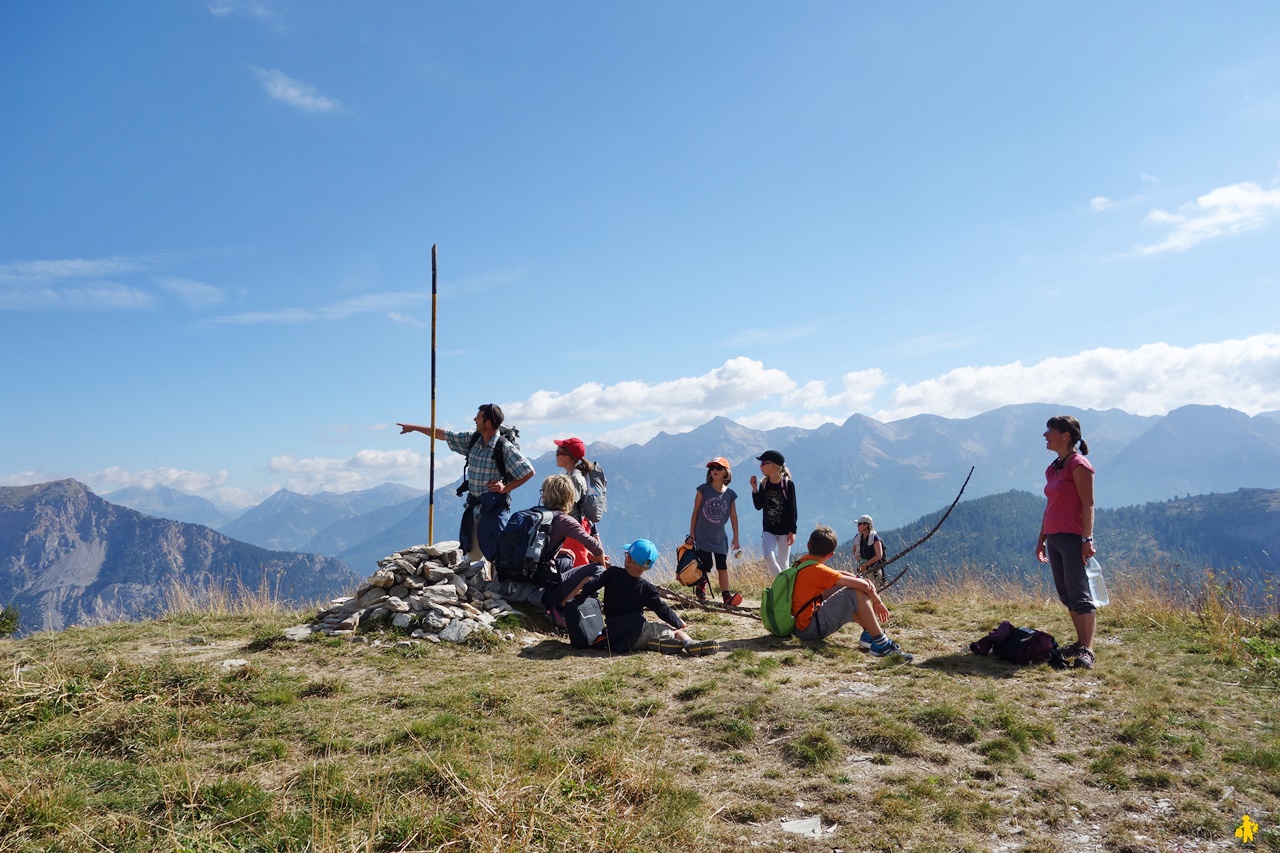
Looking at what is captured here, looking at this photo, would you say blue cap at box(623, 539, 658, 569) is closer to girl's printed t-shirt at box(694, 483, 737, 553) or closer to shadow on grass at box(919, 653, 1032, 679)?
girl's printed t-shirt at box(694, 483, 737, 553)

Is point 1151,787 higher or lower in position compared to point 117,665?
lower

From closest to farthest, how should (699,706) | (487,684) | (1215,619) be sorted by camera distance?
(699,706) < (487,684) < (1215,619)

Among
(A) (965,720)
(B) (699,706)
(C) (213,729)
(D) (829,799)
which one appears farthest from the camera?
(B) (699,706)

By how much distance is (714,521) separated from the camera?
34.9ft

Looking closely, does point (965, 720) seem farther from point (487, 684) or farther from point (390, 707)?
point (390, 707)

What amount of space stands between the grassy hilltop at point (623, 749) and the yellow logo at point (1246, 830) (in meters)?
0.06

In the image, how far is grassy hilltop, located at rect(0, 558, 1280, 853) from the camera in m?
3.73

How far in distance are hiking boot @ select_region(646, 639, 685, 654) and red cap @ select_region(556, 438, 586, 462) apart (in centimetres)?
320

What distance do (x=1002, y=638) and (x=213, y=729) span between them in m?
7.73

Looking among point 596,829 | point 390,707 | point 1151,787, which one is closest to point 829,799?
point 596,829

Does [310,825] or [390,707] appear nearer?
[310,825]

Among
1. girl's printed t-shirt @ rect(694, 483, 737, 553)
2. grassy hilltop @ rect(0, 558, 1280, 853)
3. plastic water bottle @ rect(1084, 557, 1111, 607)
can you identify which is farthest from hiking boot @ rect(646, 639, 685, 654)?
plastic water bottle @ rect(1084, 557, 1111, 607)

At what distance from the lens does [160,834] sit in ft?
12.0

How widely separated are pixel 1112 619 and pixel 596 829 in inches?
379
